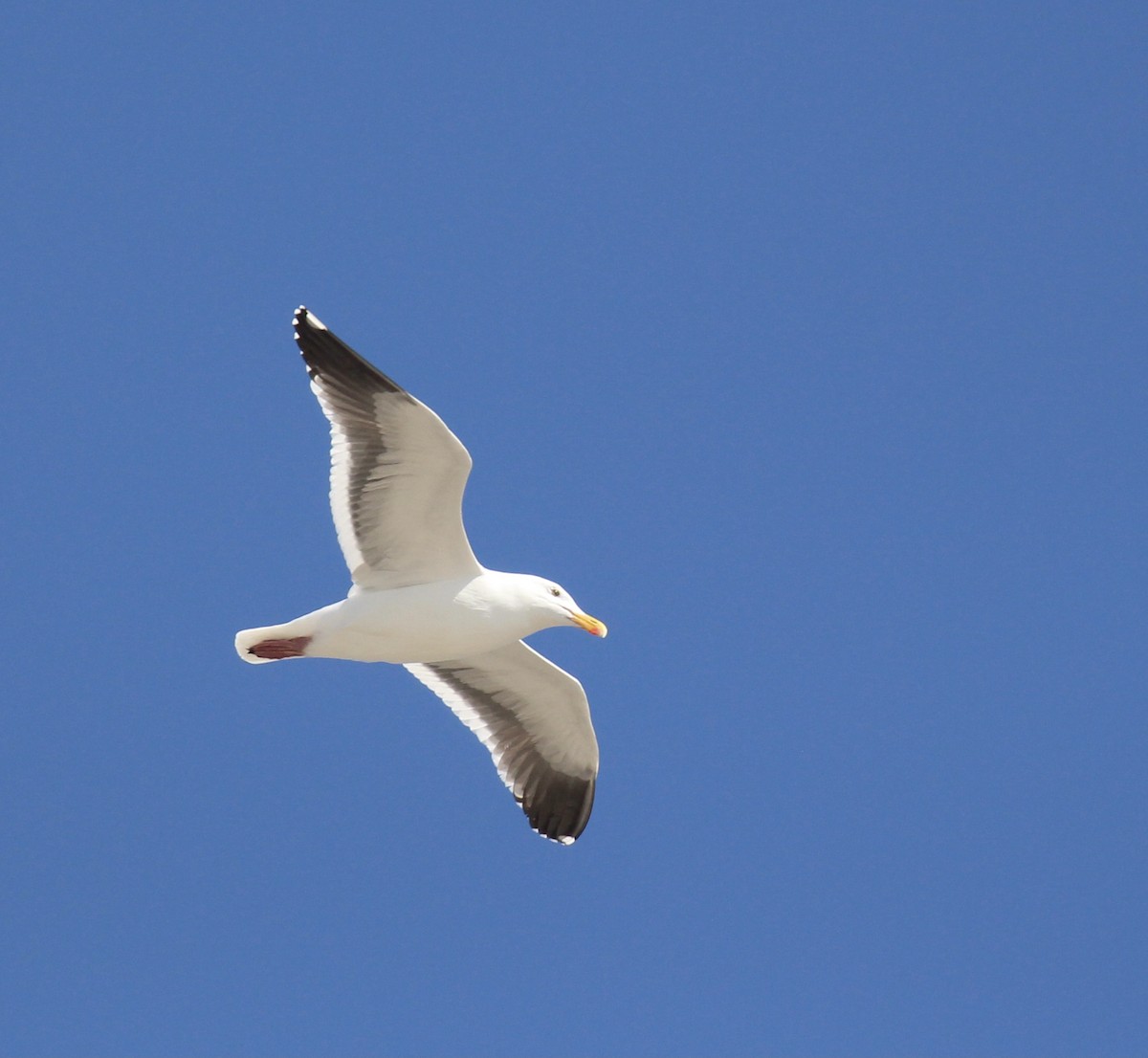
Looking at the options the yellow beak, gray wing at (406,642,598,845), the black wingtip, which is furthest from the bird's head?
the black wingtip

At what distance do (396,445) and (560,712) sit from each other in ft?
8.26

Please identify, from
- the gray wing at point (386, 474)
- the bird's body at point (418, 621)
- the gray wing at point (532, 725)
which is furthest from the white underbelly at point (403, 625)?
the gray wing at point (532, 725)

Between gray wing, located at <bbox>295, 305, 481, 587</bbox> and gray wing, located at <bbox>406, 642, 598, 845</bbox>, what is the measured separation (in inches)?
47.4

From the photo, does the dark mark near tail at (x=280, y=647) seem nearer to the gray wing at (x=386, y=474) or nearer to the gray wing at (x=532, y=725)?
the gray wing at (x=386, y=474)

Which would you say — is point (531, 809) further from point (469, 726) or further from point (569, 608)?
point (569, 608)

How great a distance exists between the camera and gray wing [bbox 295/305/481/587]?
9.50 meters

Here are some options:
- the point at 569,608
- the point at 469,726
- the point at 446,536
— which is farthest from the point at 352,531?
the point at 469,726

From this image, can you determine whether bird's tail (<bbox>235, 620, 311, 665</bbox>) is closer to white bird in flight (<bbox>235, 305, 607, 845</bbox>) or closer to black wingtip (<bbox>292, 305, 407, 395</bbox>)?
white bird in flight (<bbox>235, 305, 607, 845</bbox>)

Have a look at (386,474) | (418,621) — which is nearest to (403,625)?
(418,621)

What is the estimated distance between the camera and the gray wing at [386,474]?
9500mm

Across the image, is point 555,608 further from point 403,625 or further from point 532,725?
point 532,725

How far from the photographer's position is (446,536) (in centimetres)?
995

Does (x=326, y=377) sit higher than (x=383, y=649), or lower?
higher

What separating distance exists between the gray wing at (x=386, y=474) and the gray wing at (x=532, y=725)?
1.20 meters
